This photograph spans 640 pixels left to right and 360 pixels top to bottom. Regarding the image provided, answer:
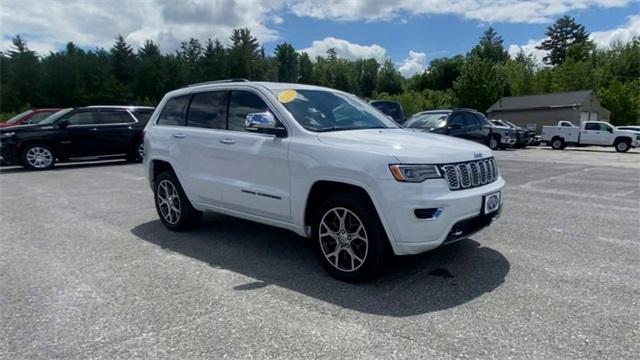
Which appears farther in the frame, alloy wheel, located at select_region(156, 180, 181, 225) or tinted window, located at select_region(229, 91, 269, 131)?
alloy wheel, located at select_region(156, 180, 181, 225)

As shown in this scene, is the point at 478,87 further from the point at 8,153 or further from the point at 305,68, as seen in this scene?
the point at 305,68

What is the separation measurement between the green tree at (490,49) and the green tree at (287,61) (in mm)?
39377

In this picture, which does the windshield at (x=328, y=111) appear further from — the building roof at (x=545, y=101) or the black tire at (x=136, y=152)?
the building roof at (x=545, y=101)

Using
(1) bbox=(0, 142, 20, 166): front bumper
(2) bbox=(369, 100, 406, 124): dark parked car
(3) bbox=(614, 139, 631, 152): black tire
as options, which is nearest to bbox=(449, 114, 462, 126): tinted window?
(2) bbox=(369, 100, 406, 124): dark parked car

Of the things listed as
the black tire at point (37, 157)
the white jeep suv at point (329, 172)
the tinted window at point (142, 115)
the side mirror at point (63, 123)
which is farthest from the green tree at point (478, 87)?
the white jeep suv at point (329, 172)

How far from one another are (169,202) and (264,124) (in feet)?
7.57

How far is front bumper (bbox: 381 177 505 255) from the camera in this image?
3430mm

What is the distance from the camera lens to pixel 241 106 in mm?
4770

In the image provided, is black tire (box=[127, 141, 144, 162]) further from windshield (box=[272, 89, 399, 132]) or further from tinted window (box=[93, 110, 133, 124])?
windshield (box=[272, 89, 399, 132])

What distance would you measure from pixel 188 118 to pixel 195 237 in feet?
4.84

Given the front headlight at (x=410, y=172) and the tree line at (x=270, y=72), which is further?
the tree line at (x=270, y=72)

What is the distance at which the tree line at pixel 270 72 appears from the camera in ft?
169

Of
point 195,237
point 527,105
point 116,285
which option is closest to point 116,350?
point 116,285

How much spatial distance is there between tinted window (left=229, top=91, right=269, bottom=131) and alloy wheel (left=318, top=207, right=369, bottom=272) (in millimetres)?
1413
